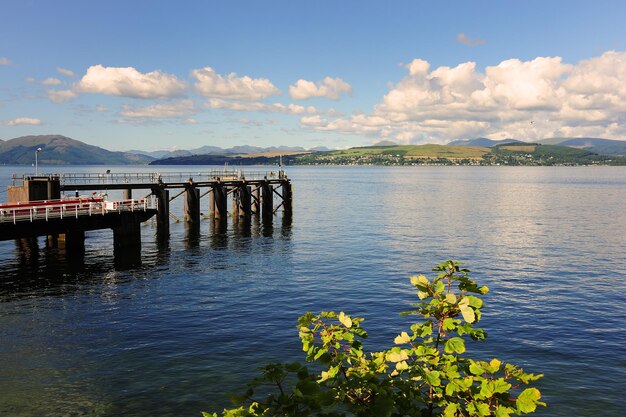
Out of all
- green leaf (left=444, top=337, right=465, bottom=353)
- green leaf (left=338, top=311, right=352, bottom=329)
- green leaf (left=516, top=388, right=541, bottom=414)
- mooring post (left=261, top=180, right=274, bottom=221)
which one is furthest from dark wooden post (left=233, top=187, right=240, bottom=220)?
green leaf (left=516, top=388, right=541, bottom=414)

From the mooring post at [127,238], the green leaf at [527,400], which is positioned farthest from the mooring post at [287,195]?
the green leaf at [527,400]

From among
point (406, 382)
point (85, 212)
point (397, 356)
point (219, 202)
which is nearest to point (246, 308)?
point (85, 212)

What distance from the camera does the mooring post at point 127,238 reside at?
44112 mm

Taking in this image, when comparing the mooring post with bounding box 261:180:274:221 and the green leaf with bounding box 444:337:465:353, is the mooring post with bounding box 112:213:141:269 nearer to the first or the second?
the mooring post with bounding box 261:180:274:221

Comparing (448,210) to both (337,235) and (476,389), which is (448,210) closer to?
(337,235)

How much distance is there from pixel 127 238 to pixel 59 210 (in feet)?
20.5

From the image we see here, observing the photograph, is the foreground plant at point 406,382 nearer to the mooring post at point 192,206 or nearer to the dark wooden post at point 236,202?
the mooring post at point 192,206

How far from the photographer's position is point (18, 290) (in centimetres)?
3288

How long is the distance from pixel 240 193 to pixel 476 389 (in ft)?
219

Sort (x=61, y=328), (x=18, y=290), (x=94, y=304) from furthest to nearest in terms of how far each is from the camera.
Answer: (x=18, y=290)
(x=94, y=304)
(x=61, y=328)

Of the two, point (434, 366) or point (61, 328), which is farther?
point (61, 328)

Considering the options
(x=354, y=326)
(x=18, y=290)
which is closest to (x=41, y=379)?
(x=18, y=290)

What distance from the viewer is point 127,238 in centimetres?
4497

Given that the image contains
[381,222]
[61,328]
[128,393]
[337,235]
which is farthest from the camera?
[381,222]
